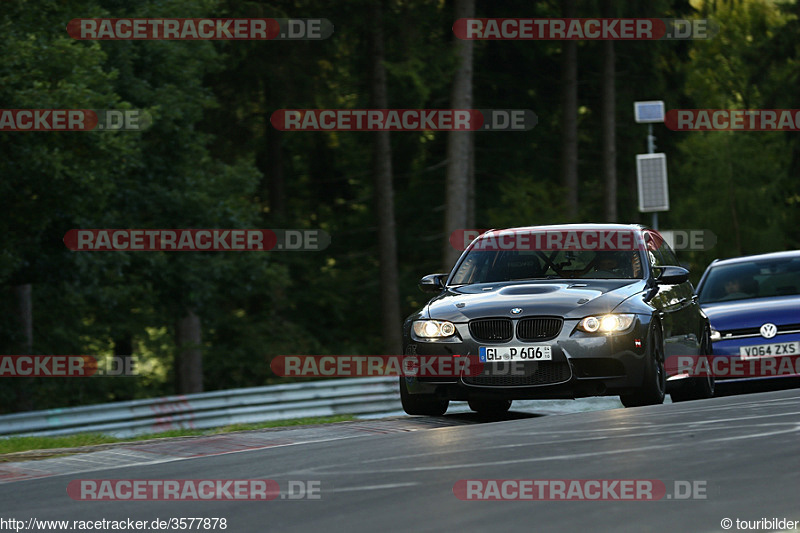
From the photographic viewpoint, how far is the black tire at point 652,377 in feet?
36.4

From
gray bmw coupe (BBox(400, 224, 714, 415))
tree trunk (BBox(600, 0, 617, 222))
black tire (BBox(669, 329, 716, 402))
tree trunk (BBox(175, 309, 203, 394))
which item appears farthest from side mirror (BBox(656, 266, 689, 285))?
tree trunk (BBox(600, 0, 617, 222))

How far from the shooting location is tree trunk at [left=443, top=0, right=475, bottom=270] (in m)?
29.6

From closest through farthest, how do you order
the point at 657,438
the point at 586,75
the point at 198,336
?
the point at 657,438
the point at 198,336
the point at 586,75

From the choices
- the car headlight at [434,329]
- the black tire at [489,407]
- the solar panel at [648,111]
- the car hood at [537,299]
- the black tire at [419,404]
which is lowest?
the black tire at [489,407]

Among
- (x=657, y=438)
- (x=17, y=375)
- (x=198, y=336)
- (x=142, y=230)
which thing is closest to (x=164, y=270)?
(x=142, y=230)

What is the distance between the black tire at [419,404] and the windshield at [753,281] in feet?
15.5

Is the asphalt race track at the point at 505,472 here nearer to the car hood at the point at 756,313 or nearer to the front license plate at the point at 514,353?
the front license plate at the point at 514,353

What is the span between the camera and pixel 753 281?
1537cm

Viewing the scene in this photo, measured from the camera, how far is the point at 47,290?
2964 cm

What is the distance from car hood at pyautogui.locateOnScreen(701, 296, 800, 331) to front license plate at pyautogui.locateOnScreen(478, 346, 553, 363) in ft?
12.9

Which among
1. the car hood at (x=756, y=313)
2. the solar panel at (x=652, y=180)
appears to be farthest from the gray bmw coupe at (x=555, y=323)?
the solar panel at (x=652, y=180)

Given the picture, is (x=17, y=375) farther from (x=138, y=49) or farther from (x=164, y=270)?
(x=138, y=49)

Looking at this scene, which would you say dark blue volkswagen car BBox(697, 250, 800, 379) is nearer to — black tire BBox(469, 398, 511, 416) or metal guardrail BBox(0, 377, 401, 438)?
black tire BBox(469, 398, 511, 416)

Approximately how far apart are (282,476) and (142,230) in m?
21.2
